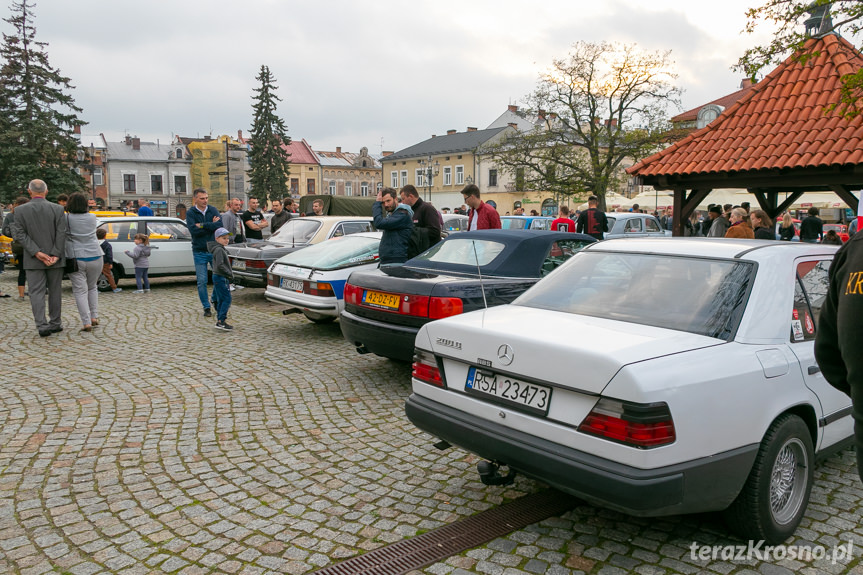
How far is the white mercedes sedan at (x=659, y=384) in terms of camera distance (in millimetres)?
2689

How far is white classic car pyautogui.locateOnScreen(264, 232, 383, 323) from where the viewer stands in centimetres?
815

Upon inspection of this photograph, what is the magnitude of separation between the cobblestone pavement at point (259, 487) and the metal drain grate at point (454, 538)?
7cm

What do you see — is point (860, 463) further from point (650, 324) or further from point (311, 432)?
point (311, 432)

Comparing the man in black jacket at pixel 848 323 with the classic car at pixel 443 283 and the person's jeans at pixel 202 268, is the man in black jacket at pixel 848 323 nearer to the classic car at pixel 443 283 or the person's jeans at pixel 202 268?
the classic car at pixel 443 283

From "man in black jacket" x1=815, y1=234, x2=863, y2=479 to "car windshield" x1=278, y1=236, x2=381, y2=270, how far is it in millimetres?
6716

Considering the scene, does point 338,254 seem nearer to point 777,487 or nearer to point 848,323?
point 777,487

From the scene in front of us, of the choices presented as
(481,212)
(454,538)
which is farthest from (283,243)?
(454,538)

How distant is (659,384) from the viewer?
2654mm

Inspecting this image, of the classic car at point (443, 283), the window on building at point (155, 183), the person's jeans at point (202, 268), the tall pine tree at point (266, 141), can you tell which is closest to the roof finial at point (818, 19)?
the classic car at point (443, 283)

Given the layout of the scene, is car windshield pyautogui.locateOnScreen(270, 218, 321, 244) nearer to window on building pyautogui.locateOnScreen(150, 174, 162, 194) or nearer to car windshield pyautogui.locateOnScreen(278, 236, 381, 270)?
car windshield pyautogui.locateOnScreen(278, 236, 381, 270)

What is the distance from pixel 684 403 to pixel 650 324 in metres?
0.66

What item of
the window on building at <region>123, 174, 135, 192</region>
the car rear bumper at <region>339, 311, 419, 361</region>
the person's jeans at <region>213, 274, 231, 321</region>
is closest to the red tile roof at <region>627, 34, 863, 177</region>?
the car rear bumper at <region>339, 311, 419, 361</region>

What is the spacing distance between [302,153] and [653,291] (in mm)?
90197

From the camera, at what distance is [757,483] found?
2.97 m
